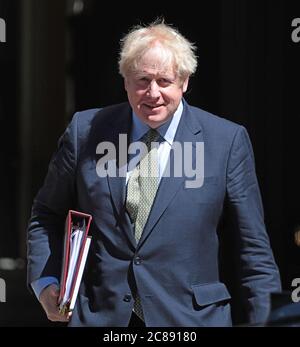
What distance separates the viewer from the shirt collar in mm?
3688

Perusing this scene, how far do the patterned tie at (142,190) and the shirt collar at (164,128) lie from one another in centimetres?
3

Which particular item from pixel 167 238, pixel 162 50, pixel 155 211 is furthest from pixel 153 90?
pixel 167 238

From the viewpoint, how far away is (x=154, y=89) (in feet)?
11.8

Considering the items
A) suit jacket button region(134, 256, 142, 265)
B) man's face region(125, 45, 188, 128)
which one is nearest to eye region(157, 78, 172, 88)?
man's face region(125, 45, 188, 128)

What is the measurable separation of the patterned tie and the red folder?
8.3 inches

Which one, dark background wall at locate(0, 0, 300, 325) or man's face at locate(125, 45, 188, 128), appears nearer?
man's face at locate(125, 45, 188, 128)

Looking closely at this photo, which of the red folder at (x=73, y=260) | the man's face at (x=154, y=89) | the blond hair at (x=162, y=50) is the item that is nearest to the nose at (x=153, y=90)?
the man's face at (x=154, y=89)

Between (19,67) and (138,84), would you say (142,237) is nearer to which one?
(138,84)

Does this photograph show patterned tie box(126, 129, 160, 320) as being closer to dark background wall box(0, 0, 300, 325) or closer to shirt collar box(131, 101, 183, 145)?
shirt collar box(131, 101, 183, 145)

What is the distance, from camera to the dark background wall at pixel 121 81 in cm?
412

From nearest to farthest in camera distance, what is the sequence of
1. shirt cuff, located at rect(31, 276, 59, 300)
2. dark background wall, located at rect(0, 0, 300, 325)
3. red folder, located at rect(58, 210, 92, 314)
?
red folder, located at rect(58, 210, 92, 314), shirt cuff, located at rect(31, 276, 59, 300), dark background wall, located at rect(0, 0, 300, 325)

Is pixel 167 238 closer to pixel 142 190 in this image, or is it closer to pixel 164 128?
pixel 142 190

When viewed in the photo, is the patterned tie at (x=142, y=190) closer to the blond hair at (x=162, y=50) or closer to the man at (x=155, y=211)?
the man at (x=155, y=211)

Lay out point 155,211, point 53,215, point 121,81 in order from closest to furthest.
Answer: point 155,211, point 53,215, point 121,81
